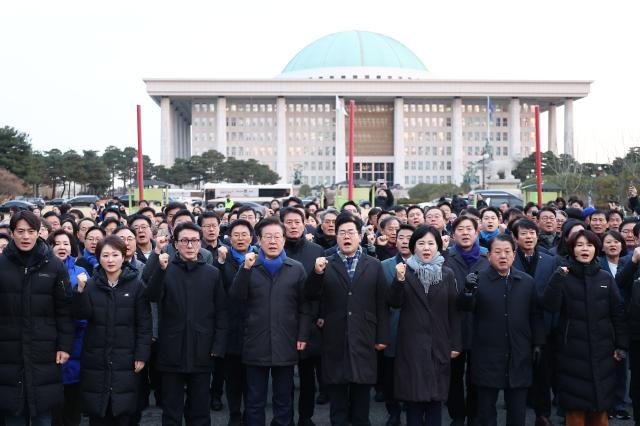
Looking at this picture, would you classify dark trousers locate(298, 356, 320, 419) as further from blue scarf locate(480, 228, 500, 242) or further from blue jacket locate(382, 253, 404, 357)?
blue scarf locate(480, 228, 500, 242)

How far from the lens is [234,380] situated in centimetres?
529

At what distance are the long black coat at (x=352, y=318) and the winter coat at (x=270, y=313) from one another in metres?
0.18

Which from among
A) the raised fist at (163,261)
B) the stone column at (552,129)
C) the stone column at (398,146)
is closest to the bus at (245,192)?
the raised fist at (163,261)

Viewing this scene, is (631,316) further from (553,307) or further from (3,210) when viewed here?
(3,210)

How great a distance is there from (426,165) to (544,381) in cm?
7504

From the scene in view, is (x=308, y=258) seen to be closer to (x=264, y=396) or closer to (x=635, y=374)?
(x=264, y=396)

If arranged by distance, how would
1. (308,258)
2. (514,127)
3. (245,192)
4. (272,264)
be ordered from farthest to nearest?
(514,127) < (245,192) < (308,258) < (272,264)

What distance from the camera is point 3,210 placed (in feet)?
76.9

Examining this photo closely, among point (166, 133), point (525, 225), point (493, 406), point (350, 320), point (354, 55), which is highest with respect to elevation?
point (354, 55)

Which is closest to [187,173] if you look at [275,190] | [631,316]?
[275,190]

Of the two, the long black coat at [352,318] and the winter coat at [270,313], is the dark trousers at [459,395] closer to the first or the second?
the long black coat at [352,318]

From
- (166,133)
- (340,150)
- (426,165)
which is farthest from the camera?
(426,165)

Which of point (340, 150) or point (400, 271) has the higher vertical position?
point (340, 150)

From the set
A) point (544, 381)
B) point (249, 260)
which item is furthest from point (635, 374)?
point (249, 260)
